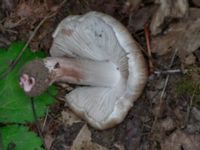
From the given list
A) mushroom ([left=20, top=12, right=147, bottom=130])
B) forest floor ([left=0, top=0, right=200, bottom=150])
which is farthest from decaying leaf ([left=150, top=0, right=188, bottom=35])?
mushroom ([left=20, top=12, right=147, bottom=130])

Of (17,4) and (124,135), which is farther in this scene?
(17,4)

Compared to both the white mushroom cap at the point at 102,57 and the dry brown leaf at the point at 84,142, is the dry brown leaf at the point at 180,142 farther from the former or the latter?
the dry brown leaf at the point at 84,142

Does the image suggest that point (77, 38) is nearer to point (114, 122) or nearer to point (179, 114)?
point (114, 122)

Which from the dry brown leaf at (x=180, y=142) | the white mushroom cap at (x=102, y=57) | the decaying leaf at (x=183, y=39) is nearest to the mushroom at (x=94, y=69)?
the white mushroom cap at (x=102, y=57)

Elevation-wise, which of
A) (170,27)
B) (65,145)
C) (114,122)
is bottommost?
(65,145)

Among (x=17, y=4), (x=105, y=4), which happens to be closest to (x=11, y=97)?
(x=17, y=4)

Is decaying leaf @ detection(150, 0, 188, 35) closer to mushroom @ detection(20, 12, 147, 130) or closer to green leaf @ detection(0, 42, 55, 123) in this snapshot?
mushroom @ detection(20, 12, 147, 130)
